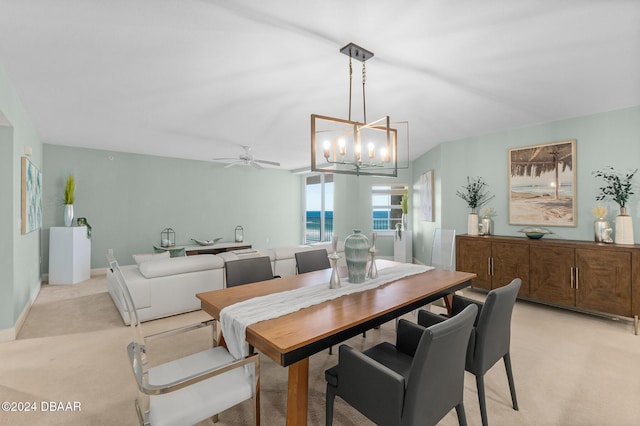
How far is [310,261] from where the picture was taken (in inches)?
123

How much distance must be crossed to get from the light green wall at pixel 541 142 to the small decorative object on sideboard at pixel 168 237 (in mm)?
5619

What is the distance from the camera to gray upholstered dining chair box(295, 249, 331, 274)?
120 inches

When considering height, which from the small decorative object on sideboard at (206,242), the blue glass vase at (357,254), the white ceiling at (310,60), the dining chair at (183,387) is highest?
the white ceiling at (310,60)

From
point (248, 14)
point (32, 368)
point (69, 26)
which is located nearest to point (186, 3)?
point (248, 14)

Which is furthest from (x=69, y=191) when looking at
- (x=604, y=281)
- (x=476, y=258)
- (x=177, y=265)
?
(x=604, y=281)

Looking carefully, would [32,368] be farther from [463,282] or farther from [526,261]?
[526,261]

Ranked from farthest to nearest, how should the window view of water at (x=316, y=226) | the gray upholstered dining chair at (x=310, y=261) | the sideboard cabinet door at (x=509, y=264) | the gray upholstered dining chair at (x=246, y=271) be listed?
the window view of water at (x=316, y=226)
the sideboard cabinet door at (x=509, y=264)
the gray upholstered dining chair at (x=310, y=261)
the gray upholstered dining chair at (x=246, y=271)

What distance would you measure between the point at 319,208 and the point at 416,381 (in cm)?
725

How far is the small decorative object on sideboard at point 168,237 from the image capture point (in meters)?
6.33

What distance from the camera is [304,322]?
60.5 inches

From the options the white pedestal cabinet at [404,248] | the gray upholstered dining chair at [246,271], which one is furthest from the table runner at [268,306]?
the white pedestal cabinet at [404,248]

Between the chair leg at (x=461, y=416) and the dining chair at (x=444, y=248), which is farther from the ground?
the dining chair at (x=444, y=248)

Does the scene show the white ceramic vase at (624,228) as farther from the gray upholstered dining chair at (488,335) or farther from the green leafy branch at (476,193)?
the gray upholstered dining chair at (488,335)

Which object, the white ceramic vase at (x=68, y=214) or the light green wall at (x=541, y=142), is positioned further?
the white ceramic vase at (x=68, y=214)
